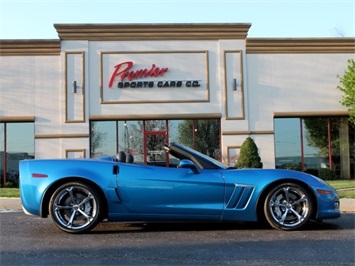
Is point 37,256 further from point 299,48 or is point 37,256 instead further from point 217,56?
point 299,48

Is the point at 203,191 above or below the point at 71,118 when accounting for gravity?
below

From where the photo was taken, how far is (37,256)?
457 centimetres

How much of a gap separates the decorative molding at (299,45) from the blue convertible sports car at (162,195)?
49.1ft

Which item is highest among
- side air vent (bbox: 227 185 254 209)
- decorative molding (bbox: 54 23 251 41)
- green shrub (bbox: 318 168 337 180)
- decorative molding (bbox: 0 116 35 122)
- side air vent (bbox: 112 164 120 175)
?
decorative molding (bbox: 54 23 251 41)

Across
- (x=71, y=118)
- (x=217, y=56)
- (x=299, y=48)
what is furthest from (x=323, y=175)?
(x=71, y=118)

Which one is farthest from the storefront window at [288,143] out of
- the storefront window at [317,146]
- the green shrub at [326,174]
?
the green shrub at [326,174]

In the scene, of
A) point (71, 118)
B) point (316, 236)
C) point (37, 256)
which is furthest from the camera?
point (71, 118)

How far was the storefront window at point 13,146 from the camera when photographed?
774 inches

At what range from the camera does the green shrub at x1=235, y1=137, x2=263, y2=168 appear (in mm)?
18016

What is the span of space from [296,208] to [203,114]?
14.0 metres

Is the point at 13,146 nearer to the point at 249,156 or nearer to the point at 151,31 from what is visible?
the point at 151,31

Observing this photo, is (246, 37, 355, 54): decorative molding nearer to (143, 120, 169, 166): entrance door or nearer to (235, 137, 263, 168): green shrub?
(235, 137, 263, 168): green shrub

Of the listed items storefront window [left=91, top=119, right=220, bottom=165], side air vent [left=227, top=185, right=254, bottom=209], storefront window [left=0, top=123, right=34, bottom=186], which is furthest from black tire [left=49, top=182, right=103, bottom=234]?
storefront window [left=0, top=123, right=34, bottom=186]

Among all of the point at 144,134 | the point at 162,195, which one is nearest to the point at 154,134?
the point at 144,134
